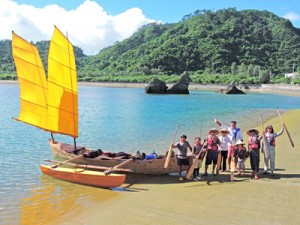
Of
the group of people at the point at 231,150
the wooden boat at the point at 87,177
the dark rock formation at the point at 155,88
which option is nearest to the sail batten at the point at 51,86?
the wooden boat at the point at 87,177

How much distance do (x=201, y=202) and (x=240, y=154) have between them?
10.9 ft

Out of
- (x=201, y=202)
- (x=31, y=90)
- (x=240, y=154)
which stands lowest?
(x=201, y=202)

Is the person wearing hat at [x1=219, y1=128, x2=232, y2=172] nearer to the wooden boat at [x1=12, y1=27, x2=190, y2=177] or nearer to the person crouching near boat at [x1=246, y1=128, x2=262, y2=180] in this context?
the person crouching near boat at [x1=246, y1=128, x2=262, y2=180]

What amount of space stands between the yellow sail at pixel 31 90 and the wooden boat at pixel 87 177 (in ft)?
10.7

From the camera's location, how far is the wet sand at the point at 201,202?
845 cm

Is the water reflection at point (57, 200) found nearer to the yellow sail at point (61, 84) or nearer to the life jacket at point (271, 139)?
the yellow sail at point (61, 84)

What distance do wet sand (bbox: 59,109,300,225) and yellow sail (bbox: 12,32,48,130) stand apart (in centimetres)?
537

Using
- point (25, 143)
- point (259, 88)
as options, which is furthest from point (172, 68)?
point (25, 143)

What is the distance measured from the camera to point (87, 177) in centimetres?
1166

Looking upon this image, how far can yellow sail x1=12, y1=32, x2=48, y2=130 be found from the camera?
15.3 metres

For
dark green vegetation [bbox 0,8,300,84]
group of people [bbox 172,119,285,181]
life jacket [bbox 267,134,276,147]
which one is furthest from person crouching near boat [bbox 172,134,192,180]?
dark green vegetation [bbox 0,8,300,84]

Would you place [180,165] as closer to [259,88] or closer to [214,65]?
[259,88]

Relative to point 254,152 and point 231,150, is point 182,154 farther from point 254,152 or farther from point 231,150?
point 254,152

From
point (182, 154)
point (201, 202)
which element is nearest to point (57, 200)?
point (201, 202)
